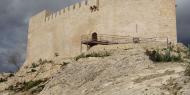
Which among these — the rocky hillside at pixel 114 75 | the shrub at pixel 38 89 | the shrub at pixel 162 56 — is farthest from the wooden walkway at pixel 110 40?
the shrub at pixel 38 89

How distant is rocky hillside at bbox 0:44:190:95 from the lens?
18.3 m

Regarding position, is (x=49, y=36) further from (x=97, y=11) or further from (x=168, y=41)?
(x=168, y=41)

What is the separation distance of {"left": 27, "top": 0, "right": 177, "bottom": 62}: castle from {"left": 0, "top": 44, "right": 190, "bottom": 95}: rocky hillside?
6.32ft

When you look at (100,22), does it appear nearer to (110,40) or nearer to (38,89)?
(110,40)

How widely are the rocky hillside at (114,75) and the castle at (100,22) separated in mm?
1928

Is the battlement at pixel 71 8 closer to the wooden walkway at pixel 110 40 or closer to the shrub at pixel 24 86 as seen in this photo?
the wooden walkway at pixel 110 40

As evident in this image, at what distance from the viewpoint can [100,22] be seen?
29.7 m

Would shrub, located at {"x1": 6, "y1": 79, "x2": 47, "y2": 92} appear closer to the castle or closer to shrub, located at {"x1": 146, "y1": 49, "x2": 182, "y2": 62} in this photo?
the castle

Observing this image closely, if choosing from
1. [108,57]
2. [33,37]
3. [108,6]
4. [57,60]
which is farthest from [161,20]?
[33,37]

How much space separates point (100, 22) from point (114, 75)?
8.76 m

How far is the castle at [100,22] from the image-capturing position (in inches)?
1101

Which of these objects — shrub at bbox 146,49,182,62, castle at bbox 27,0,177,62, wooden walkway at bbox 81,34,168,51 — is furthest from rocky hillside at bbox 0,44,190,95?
castle at bbox 27,0,177,62

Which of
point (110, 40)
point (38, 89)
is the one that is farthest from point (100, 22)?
point (38, 89)

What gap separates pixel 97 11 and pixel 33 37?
373 inches
